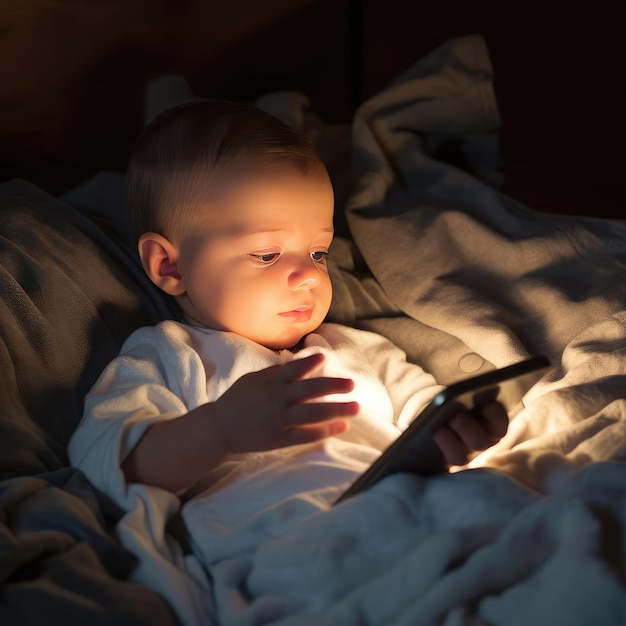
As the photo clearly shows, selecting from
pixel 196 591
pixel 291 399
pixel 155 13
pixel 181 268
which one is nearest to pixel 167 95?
pixel 155 13

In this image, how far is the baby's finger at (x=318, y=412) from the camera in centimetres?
84

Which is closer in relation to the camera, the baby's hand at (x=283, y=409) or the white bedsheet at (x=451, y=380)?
the white bedsheet at (x=451, y=380)

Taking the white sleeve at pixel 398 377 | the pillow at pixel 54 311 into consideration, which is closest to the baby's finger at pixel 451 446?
the white sleeve at pixel 398 377

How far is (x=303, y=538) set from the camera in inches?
Result: 31.9

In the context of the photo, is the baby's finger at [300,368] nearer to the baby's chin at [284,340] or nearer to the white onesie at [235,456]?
the white onesie at [235,456]

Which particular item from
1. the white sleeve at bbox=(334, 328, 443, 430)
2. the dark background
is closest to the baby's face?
the white sleeve at bbox=(334, 328, 443, 430)

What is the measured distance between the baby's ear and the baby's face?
3 centimetres

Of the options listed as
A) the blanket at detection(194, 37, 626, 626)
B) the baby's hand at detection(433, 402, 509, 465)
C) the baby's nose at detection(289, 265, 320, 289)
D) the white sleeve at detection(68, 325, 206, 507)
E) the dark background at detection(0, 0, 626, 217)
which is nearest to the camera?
the blanket at detection(194, 37, 626, 626)

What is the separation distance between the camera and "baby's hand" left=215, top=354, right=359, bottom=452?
85cm

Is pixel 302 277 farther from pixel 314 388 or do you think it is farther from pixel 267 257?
pixel 314 388

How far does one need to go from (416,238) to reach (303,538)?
709 millimetres

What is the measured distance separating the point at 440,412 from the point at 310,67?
1.33 m

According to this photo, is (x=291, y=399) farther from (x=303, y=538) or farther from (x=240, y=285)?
(x=240, y=285)

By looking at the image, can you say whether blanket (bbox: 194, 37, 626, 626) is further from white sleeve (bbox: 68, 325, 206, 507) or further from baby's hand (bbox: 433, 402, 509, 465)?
white sleeve (bbox: 68, 325, 206, 507)
